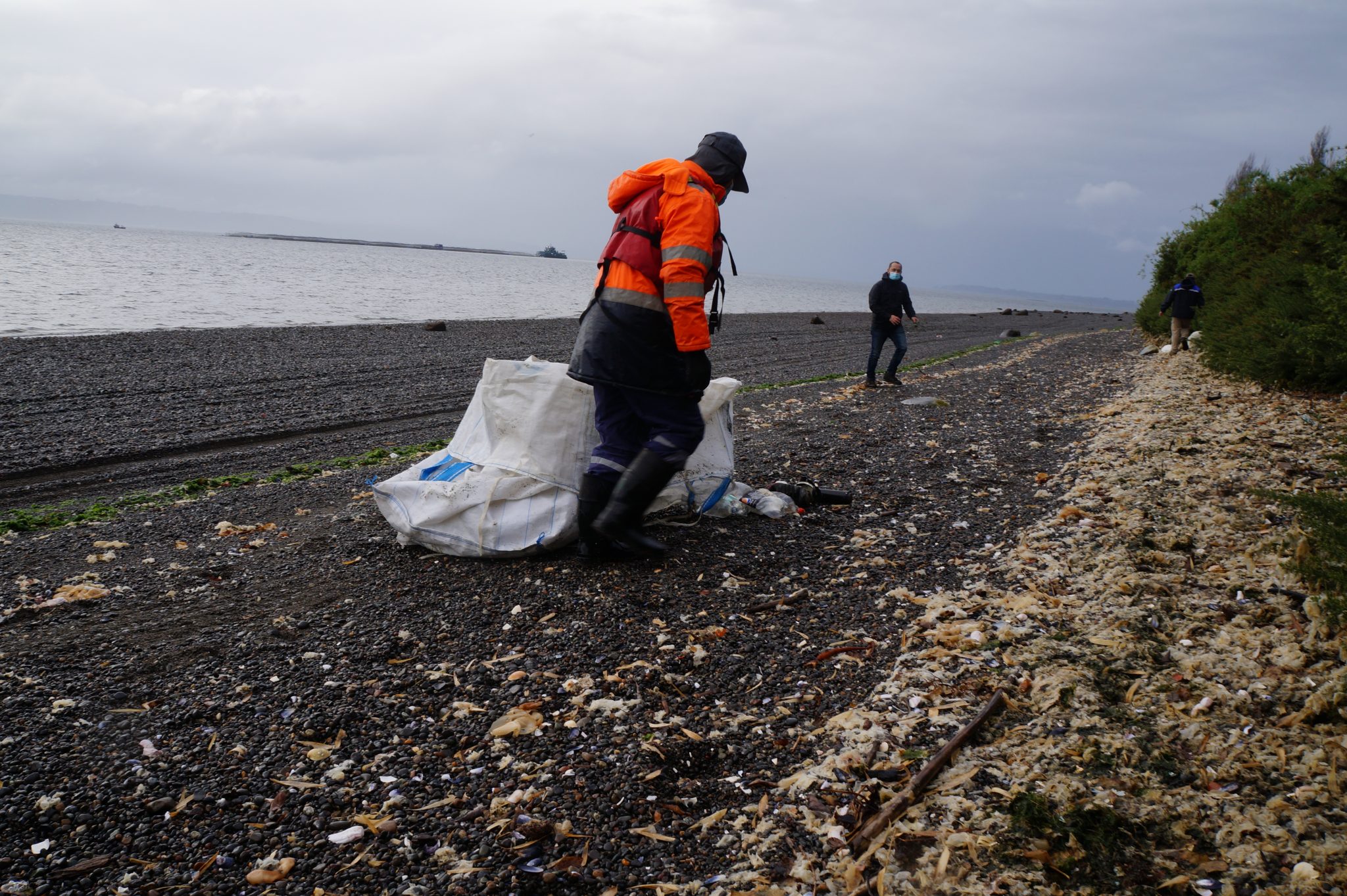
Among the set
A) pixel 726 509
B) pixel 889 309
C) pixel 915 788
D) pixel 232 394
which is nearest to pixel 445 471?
pixel 726 509

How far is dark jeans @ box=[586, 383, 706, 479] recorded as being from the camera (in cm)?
449

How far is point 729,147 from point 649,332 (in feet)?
3.79

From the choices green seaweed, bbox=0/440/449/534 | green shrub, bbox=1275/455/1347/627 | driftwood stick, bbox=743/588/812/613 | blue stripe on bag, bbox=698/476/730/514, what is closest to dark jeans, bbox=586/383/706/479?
driftwood stick, bbox=743/588/812/613

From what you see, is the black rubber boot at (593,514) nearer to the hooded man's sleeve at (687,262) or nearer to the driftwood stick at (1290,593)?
the hooded man's sleeve at (687,262)

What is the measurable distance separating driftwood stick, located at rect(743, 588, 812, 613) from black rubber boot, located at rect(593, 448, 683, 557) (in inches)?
30.9

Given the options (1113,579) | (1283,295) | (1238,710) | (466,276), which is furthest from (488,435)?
(466,276)

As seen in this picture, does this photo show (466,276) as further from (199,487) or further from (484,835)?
(484,835)

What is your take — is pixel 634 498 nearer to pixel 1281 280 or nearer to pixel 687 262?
pixel 687 262

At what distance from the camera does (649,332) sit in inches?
172

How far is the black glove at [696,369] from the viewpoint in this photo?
445cm

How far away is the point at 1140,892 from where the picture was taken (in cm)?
213

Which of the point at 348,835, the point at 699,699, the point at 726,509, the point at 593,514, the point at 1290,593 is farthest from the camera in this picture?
the point at 726,509

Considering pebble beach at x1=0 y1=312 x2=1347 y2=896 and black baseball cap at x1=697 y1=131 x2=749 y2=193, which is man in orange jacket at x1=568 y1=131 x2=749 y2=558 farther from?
pebble beach at x1=0 y1=312 x2=1347 y2=896

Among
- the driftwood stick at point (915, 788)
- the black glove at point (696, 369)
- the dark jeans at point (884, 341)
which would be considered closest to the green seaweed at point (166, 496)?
the black glove at point (696, 369)
